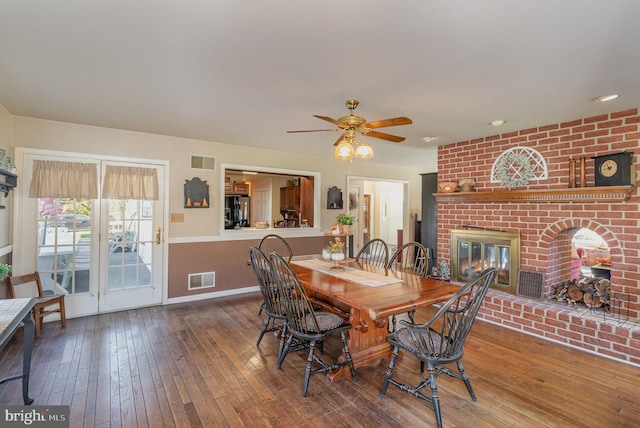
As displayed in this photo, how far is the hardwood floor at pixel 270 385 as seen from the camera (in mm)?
2010

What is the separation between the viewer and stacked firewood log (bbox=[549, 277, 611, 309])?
317 centimetres

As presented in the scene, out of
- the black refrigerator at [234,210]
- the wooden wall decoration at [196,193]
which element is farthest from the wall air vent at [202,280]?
the black refrigerator at [234,210]

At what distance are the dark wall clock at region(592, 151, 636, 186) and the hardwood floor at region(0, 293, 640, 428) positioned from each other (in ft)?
5.39

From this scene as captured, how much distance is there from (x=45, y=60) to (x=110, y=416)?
2410 millimetres

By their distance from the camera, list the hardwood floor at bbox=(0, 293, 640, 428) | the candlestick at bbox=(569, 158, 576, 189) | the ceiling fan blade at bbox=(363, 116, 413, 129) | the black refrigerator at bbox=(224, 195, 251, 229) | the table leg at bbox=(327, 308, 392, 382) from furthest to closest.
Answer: the black refrigerator at bbox=(224, 195, 251, 229)
the candlestick at bbox=(569, 158, 576, 189)
the table leg at bbox=(327, 308, 392, 382)
the ceiling fan blade at bbox=(363, 116, 413, 129)
the hardwood floor at bbox=(0, 293, 640, 428)

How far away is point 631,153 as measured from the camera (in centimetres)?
292

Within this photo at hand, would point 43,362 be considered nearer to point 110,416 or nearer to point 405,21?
point 110,416

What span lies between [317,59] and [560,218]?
3.16 meters

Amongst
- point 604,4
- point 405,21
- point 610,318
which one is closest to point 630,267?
point 610,318

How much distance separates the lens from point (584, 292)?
3287 millimetres

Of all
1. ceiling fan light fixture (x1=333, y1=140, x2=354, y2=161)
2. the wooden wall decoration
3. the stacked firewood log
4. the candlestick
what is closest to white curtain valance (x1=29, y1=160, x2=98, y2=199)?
the wooden wall decoration

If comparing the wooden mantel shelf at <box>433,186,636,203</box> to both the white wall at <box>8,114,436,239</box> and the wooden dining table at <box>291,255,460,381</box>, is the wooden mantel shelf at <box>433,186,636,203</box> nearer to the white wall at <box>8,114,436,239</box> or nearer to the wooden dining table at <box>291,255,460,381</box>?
the wooden dining table at <box>291,255,460,381</box>

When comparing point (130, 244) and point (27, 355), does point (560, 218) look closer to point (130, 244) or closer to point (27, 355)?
point (27, 355)

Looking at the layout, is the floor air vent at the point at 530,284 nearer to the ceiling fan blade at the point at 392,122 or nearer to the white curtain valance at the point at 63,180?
the ceiling fan blade at the point at 392,122
